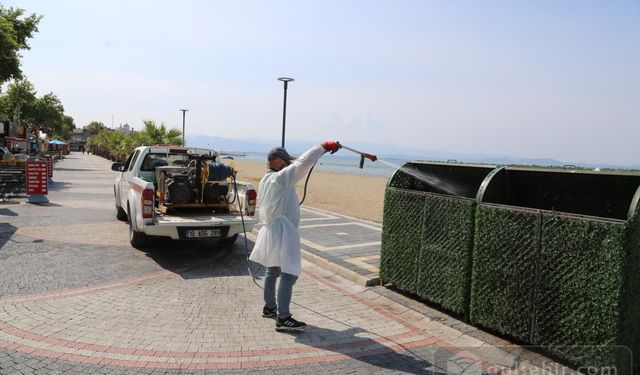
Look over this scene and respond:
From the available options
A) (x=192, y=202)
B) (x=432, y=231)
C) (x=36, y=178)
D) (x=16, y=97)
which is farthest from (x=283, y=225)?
(x=16, y=97)

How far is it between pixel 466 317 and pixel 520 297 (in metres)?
0.83

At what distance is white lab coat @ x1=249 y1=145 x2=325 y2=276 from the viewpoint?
446 centimetres

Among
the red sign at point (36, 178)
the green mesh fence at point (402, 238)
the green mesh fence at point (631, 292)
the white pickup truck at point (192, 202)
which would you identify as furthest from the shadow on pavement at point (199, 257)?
the red sign at point (36, 178)

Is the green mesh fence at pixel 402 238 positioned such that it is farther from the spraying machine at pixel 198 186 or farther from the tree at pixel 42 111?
the tree at pixel 42 111

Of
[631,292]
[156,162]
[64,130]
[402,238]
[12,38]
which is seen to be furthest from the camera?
[64,130]

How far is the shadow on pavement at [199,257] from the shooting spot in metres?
6.95

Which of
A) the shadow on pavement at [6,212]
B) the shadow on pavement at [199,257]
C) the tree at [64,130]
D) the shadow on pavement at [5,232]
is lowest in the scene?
the shadow on pavement at [6,212]

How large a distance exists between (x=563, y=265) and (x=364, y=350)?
1.96 m

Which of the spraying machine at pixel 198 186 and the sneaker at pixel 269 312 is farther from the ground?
the spraying machine at pixel 198 186

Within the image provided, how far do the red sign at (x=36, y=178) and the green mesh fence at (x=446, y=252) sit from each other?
12995mm

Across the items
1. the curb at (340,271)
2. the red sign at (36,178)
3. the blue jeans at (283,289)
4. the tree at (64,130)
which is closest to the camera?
the blue jeans at (283,289)

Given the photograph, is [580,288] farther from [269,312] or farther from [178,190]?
[178,190]

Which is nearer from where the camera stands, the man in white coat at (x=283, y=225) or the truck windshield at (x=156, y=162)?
the man in white coat at (x=283, y=225)

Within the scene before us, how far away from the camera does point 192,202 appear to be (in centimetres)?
807
